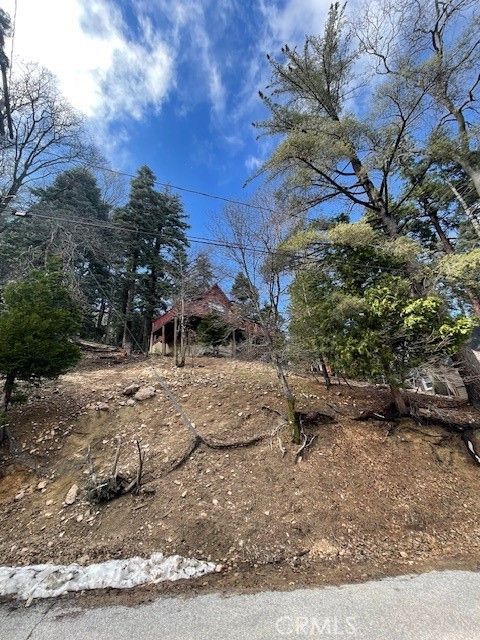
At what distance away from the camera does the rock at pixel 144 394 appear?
746cm

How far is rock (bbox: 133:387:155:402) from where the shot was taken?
24.5ft

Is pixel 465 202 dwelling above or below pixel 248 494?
above

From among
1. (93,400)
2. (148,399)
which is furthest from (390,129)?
(93,400)

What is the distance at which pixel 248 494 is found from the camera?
4699 millimetres

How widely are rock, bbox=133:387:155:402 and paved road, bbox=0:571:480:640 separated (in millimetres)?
4528

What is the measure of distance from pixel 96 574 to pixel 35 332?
182 inches

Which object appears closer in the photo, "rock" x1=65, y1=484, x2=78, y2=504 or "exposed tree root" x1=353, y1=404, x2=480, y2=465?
"rock" x1=65, y1=484, x2=78, y2=504

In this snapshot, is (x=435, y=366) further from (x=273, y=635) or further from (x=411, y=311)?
(x=273, y=635)

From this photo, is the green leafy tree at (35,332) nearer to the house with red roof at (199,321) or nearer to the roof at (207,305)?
the house with red roof at (199,321)

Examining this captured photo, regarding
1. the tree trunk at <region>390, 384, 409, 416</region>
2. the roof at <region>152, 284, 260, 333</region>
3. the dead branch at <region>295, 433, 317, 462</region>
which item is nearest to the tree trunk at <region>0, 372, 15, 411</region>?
the roof at <region>152, 284, 260, 333</region>

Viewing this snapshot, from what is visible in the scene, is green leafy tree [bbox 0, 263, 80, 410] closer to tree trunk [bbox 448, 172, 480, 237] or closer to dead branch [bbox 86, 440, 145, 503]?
dead branch [bbox 86, 440, 145, 503]

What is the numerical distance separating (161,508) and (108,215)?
19.8m

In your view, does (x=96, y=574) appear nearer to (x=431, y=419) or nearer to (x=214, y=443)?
(x=214, y=443)

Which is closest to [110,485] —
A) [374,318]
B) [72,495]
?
[72,495]
